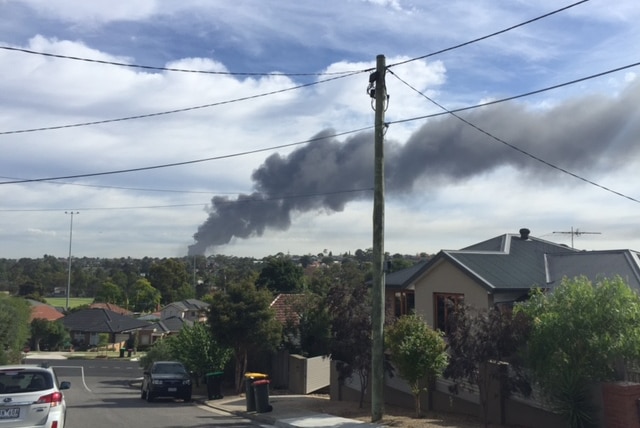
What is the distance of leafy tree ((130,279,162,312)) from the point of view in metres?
124

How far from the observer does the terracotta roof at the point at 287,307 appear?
3072 centimetres

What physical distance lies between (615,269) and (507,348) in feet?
32.6

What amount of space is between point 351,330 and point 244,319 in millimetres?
8207

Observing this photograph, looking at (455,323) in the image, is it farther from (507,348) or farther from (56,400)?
(56,400)

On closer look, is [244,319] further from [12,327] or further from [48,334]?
[48,334]

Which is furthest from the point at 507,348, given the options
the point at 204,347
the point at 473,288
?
the point at 204,347

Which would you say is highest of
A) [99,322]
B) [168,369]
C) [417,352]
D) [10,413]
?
[417,352]

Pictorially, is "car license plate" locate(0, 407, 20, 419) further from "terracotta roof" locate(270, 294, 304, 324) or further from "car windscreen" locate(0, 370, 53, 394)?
"terracotta roof" locate(270, 294, 304, 324)

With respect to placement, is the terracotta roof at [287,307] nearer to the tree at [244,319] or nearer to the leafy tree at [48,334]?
the tree at [244,319]

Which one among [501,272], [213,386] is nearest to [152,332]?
[213,386]

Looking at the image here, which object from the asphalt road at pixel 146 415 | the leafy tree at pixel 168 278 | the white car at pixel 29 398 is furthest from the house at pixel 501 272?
the leafy tree at pixel 168 278

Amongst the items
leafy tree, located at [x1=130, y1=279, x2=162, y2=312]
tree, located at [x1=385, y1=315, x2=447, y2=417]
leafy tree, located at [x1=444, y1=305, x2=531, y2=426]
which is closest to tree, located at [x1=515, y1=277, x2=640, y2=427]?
leafy tree, located at [x1=444, y1=305, x2=531, y2=426]

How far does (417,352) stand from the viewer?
1678 centimetres

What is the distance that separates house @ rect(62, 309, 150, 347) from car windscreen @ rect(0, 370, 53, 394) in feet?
241
